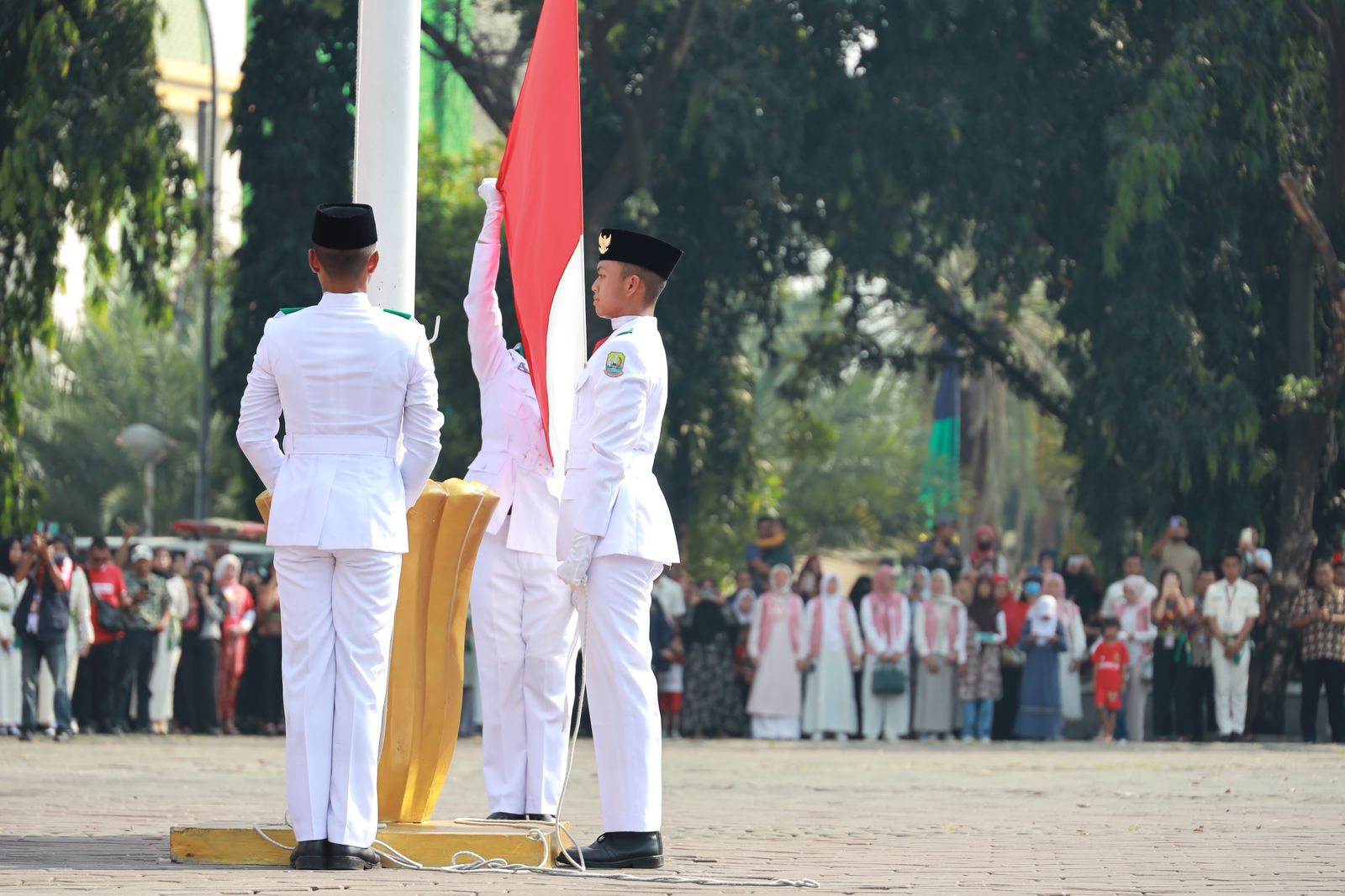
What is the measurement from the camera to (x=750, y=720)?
2238cm

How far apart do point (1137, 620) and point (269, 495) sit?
608 inches

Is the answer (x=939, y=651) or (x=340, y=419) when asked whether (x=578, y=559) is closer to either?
(x=340, y=419)

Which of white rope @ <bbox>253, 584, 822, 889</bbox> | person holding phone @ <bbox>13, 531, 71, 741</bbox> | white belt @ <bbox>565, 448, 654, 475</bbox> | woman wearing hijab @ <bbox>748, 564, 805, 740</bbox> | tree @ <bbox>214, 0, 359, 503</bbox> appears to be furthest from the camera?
tree @ <bbox>214, 0, 359, 503</bbox>

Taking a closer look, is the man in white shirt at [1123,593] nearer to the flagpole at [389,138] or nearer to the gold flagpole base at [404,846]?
the flagpole at [389,138]

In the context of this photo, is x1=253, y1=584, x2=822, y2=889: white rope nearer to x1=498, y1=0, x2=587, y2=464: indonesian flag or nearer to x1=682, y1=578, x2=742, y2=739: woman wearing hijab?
x1=498, y1=0, x2=587, y2=464: indonesian flag

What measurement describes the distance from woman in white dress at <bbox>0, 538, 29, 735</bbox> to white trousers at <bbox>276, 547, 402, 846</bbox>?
524 inches

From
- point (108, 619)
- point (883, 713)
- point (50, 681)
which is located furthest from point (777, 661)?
point (50, 681)

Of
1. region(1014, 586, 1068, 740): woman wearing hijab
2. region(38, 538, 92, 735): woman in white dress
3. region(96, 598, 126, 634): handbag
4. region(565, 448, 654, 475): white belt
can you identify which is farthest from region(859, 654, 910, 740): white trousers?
region(565, 448, 654, 475): white belt

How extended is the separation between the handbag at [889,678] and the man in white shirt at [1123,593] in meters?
2.12

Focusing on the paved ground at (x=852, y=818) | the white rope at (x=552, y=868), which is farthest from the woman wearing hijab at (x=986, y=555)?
the white rope at (x=552, y=868)

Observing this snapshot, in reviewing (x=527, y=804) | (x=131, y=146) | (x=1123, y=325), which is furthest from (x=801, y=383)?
(x=527, y=804)

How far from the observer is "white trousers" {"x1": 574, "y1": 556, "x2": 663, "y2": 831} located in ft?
25.0

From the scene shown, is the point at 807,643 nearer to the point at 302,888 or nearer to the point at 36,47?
the point at 36,47

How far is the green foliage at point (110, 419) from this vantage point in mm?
42031
